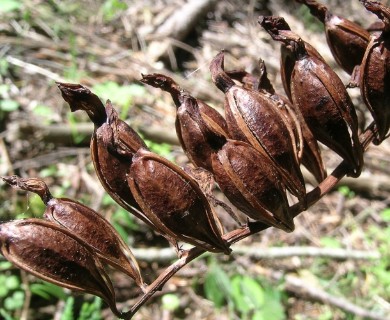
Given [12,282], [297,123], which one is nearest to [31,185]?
[297,123]

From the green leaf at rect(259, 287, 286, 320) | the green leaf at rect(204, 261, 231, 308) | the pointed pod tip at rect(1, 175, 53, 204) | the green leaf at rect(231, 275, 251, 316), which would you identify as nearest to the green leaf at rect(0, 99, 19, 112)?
the green leaf at rect(204, 261, 231, 308)

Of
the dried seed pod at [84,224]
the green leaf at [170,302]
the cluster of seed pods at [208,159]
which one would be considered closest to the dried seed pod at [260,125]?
the cluster of seed pods at [208,159]

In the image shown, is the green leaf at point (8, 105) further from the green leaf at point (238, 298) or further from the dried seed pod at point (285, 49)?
the dried seed pod at point (285, 49)

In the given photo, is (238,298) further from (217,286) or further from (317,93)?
(317,93)

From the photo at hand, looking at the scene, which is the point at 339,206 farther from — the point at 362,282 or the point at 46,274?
the point at 46,274

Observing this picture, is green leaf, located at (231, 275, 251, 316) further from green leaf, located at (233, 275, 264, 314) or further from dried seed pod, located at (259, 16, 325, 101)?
dried seed pod, located at (259, 16, 325, 101)
